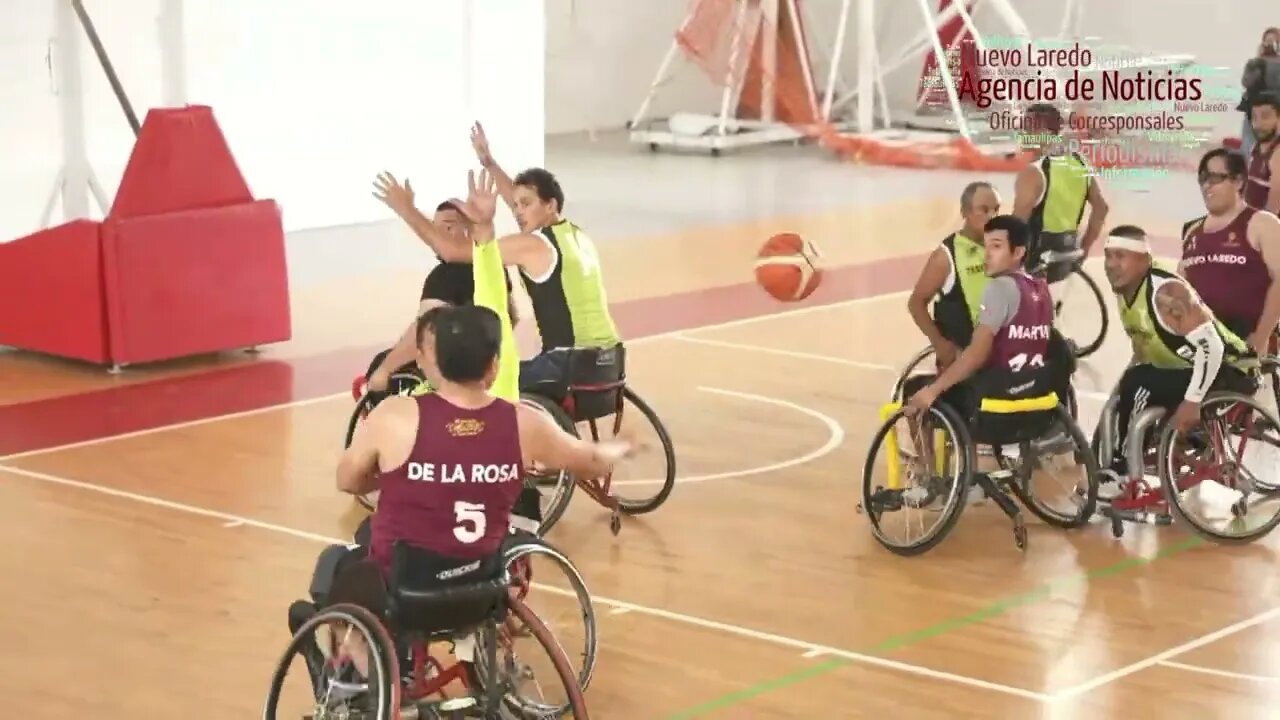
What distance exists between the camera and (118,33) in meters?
13.9

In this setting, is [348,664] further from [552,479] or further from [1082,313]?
[1082,313]

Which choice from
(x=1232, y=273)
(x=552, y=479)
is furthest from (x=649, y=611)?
(x=1232, y=273)

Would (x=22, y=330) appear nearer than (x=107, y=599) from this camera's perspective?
No

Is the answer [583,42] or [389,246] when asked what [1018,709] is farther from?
[583,42]

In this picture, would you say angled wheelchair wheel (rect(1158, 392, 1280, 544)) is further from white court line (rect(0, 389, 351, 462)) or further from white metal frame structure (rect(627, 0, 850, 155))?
white metal frame structure (rect(627, 0, 850, 155))

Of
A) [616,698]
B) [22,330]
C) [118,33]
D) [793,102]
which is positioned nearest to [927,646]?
[616,698]

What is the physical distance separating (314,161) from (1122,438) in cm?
897

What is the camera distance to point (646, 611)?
272 inches

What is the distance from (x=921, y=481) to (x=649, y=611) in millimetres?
1351

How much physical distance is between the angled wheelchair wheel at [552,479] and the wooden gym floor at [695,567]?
0.12 m

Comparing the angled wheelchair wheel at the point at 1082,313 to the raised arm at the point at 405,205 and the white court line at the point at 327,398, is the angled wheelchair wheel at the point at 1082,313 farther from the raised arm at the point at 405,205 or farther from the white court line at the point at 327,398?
the raised arm at the point at 405,205

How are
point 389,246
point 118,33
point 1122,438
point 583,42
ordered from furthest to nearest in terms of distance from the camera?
1. point 583,42
2. point 389,246
3. point 118,33
4. point 1122,438

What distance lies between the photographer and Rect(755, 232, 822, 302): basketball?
9.39 metres

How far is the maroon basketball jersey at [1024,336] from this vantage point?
7.51 metres
